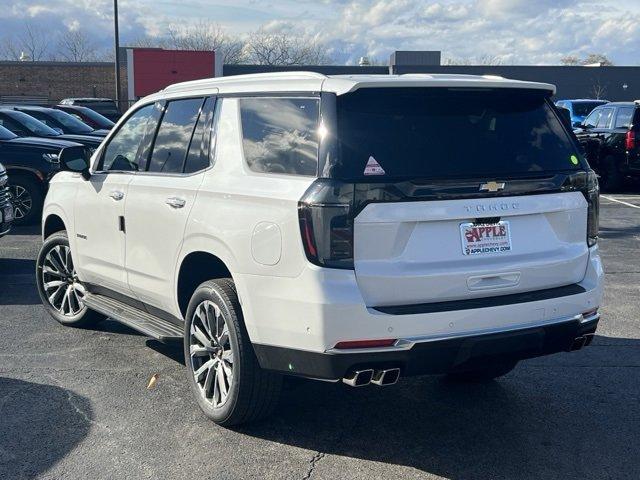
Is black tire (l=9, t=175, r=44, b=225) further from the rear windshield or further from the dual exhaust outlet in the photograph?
the dual exhaust outlet

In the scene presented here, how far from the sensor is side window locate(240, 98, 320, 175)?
376 centimetres

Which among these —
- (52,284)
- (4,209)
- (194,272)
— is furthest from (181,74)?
(194,272)

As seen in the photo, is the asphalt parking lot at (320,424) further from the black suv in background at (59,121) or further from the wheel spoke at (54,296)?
the black suv in background at (59,121)

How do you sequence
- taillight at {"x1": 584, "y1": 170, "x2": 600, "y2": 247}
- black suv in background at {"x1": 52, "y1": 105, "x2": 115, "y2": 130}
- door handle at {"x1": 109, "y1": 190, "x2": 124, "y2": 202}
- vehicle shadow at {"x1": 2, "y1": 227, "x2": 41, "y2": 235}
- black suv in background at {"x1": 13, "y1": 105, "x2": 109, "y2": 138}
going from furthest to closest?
black suv in background at {"x1": 52, "y1": 105, "x2": 115, "y2": 130} → black suv in background at {"x1": 13, "y1": 105, "x2": 109, "y2": 138} → vehicle shadow at {"x1": 2, "y1": 227, "x2": 41, "y2": 235} → door handle at {"x1": 109, "y1": 190, "x2": 124, "y2": 202} → taillight at {"x1": 584, "y1": 170, "x2": 600, "y2": 247}

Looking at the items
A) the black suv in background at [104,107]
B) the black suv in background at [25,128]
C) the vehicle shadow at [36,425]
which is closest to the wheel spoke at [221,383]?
the vehicle shadow at [36,425]

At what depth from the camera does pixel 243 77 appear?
4.52 m

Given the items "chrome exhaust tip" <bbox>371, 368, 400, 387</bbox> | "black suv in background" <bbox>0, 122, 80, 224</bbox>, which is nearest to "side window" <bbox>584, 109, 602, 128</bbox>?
"black suv in background" <bbox>0, 122, 80, 224</bbox>

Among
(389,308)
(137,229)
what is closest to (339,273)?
(389,308)

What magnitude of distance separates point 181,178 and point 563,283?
229 centimetres

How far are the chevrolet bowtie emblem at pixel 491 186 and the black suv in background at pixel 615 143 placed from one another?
40.7ft

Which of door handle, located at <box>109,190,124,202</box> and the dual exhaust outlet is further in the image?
door handle, located at <box>109,190,124,202</box>

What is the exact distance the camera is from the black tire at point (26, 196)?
11578 mm

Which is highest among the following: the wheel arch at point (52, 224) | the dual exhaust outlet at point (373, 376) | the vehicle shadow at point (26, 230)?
the wheel arch at point (52, 224)

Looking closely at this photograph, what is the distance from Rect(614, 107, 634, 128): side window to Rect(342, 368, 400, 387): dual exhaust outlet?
13.7 metres
